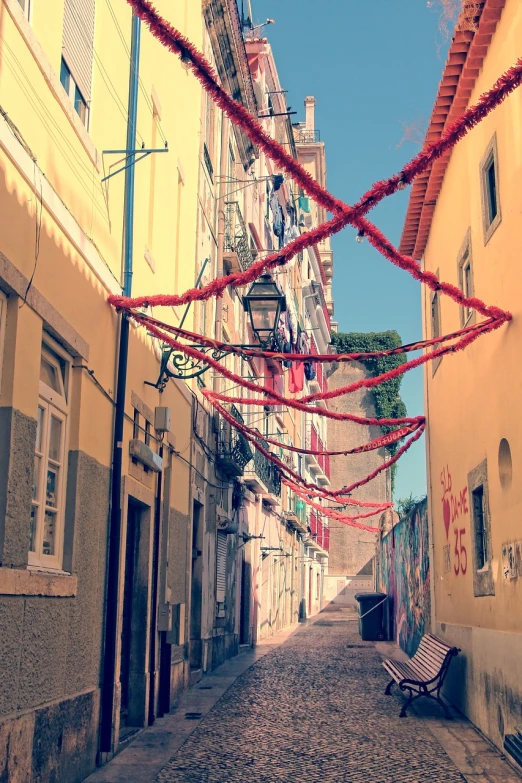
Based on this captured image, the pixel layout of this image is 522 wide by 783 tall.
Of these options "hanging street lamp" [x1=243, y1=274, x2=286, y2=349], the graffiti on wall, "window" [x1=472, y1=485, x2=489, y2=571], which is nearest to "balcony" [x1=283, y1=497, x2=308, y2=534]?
the graffiti on wall

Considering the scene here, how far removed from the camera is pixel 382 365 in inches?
2079

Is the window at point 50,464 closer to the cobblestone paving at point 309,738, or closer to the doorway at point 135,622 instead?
the cobblestone paving at point 309,738

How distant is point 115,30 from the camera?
889cm

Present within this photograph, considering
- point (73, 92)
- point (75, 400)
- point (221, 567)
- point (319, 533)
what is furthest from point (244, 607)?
point (319, 533)

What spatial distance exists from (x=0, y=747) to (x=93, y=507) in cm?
268

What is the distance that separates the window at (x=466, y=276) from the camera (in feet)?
34.7

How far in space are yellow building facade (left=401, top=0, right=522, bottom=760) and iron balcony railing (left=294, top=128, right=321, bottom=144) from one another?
32.6 metres

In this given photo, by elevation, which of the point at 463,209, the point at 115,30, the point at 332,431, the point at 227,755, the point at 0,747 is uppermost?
the point at 332,431

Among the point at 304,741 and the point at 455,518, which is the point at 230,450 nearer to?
the point at 455,518

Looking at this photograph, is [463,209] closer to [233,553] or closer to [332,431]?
[233,553]

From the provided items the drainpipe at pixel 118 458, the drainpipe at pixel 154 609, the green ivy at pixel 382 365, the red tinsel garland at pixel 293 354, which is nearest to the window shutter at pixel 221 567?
the drainpipe at pixel 154 609

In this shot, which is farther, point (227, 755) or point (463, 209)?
point (463, 209)

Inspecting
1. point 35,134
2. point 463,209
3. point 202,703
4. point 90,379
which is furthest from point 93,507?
point 463,209

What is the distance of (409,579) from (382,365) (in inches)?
1369
